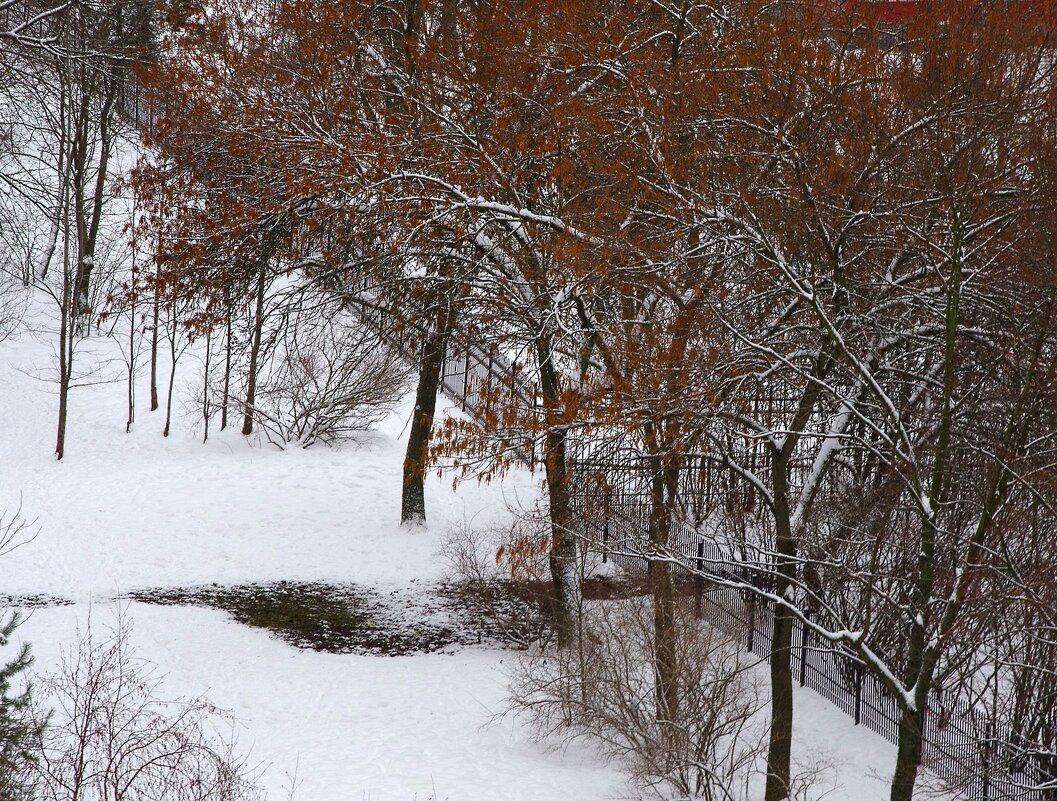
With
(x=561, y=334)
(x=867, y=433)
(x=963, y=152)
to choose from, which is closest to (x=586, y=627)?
(x=561, y=334)

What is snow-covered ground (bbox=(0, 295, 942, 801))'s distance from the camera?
11.6 metres

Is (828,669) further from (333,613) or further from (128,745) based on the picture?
(128,745)

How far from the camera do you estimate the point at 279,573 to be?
17.5 m

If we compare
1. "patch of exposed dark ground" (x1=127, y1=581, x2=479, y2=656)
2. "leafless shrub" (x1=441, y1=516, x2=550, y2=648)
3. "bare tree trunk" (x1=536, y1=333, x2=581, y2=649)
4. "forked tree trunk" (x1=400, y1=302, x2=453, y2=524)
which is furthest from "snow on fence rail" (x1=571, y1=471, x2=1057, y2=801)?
"forked tree trunk" (x1=400, y1=302, x2=453, y2=524)

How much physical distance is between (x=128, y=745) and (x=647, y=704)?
571cm

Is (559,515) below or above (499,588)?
above

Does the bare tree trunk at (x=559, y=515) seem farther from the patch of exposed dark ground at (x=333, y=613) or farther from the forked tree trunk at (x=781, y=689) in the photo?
the forked tree trunk at (x=781, y=689)

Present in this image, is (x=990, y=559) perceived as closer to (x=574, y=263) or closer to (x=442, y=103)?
(x=574, y=263)

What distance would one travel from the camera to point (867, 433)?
43.7 feet

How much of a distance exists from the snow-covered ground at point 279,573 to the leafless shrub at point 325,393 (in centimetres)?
55

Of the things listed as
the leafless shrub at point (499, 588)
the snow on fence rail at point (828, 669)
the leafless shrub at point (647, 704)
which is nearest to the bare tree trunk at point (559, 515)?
the snow on fence rail at point (828, 669)

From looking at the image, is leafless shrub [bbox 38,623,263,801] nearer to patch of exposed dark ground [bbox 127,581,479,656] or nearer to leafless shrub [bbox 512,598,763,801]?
patch of exposed dark ground [bbox 127,581,479,656]

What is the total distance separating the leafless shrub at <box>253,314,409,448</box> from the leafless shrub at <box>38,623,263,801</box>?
32.6 ft

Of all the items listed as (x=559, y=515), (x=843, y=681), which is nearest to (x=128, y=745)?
(x=559, y=515)
